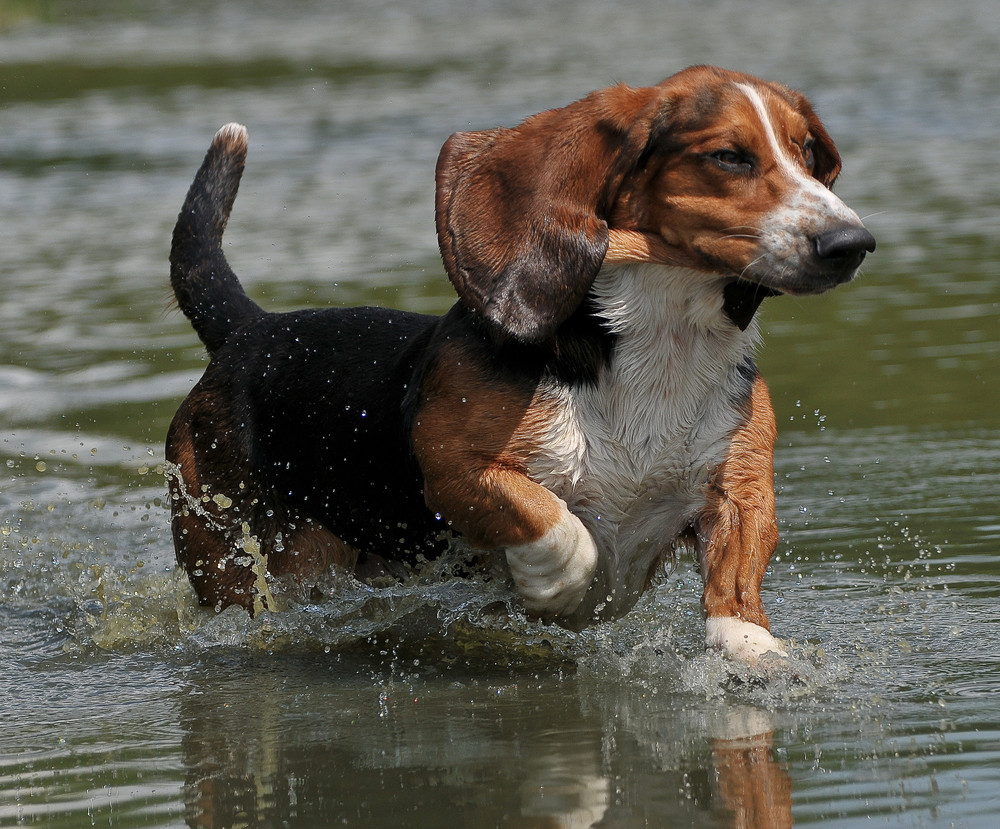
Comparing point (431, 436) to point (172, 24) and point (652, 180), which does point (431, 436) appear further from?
point (172, 24)

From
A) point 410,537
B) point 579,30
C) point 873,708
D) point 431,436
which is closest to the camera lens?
point 873,708

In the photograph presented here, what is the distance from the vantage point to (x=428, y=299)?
32.3 ft

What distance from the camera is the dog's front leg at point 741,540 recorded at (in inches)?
169

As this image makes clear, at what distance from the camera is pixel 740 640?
14.0 feet

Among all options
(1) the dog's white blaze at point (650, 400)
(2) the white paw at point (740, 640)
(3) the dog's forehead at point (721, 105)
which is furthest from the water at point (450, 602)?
(3) the dog's forehead at point (721, 105)

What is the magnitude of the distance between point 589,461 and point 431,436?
458mm

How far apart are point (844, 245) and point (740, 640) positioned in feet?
3.51

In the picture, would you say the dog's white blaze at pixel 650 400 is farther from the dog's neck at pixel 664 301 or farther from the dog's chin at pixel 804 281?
the dog's chin at pixel 804 281

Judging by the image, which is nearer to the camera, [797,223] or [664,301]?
[797,223]

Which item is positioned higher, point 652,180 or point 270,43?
point 652,180

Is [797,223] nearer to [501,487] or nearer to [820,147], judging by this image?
[820,147]

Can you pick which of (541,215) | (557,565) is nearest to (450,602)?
(557,565)

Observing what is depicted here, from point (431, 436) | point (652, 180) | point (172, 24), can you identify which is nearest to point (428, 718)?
point (431, 436)

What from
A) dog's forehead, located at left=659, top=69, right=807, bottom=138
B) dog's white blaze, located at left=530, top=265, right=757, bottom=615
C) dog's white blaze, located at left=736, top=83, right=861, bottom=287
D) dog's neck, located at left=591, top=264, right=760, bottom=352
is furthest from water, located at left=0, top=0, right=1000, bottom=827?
dog's forehead, located at left=659, top=69, right=807, bottom=138
